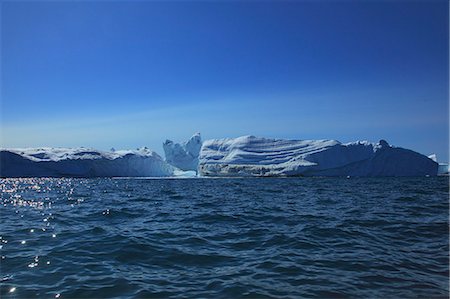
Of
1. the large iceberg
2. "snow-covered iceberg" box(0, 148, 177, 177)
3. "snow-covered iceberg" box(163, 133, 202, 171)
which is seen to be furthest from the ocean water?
"snow-covered iceberg" box(163, 133, 202, 171)

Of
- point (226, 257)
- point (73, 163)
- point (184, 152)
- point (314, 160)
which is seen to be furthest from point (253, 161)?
point (226, 257)

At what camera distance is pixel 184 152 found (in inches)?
4574

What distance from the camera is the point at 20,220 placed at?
44.2ft

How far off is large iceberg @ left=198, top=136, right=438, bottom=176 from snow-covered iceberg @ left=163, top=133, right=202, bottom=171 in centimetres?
1742

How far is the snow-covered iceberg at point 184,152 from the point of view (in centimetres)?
11526

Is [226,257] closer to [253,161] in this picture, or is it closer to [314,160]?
[314,160]

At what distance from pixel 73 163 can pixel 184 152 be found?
4232 cm

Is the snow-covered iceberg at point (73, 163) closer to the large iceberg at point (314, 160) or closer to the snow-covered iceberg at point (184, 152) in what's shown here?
the snow-covered iceberg at point (184, 152)

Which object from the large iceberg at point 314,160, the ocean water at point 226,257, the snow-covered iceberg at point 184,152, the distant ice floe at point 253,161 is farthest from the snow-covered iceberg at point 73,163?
the ocean water at point 226,257

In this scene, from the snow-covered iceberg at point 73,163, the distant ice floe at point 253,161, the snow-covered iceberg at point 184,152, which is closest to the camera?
the snow-covered iceberg at point 73,163

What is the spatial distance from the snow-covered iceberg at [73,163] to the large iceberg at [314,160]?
18.7 m

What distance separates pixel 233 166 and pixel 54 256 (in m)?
85.5

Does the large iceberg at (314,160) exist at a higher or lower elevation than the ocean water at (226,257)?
higher

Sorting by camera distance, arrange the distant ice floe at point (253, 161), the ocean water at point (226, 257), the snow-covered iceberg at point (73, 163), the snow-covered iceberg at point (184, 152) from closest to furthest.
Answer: the ocean water at point (226, 257)
the snow-covered iceberg at point (73, 163)
the distant ice floe at point (253, 161)
the snow-covered iceberg at point (184, 152)
